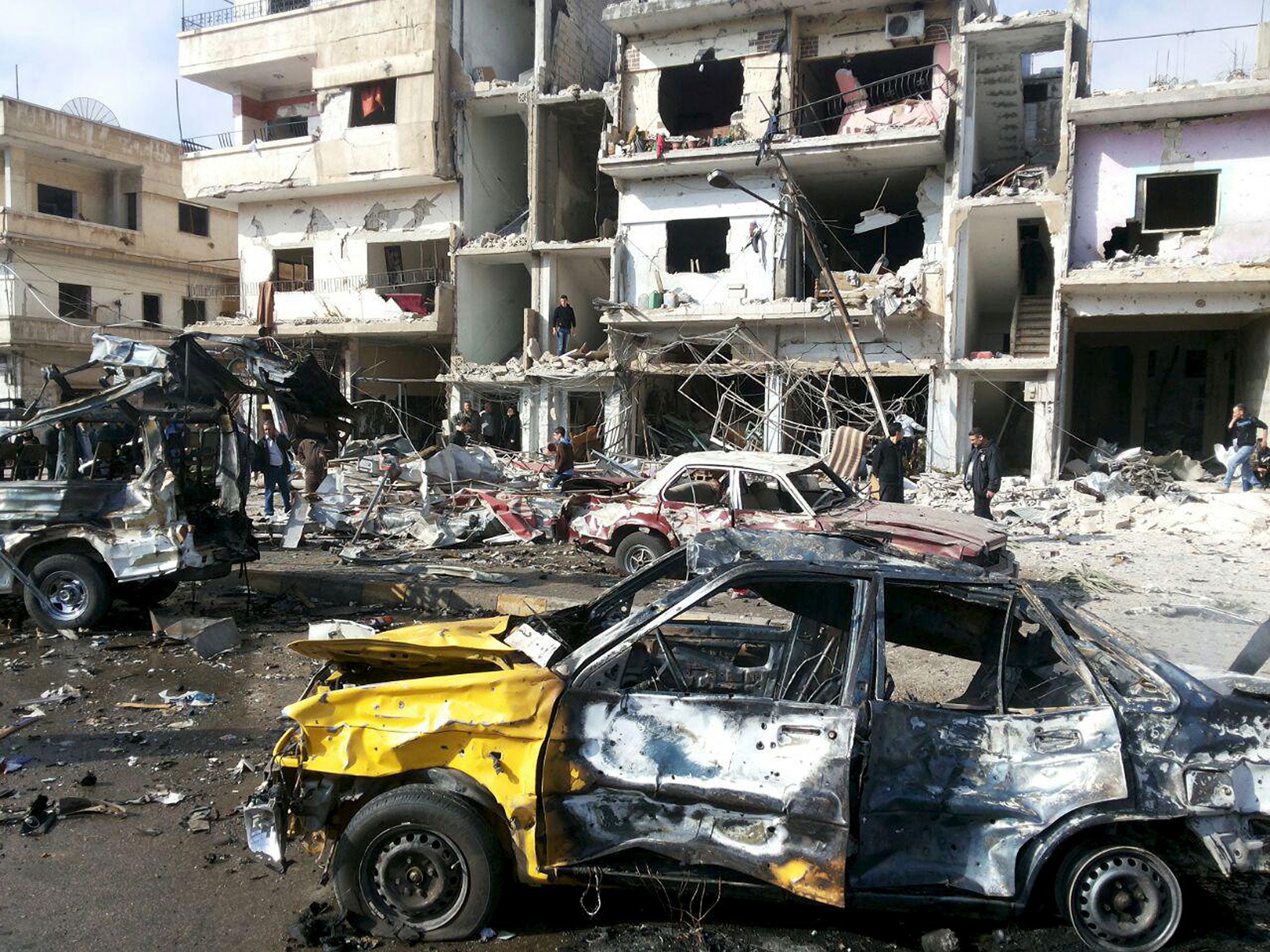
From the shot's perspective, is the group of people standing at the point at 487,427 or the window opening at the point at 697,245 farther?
the window opening at the point at 697,245

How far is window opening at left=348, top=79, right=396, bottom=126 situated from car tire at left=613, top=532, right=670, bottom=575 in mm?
18868

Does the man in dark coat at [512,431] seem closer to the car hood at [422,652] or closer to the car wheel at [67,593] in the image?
the car wheel at [67,593]

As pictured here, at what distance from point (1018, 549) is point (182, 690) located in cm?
1052

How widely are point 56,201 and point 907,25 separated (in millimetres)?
27509

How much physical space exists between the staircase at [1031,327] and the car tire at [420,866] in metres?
19.0

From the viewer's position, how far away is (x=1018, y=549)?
1281cm

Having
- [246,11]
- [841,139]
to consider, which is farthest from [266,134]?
[841,139]

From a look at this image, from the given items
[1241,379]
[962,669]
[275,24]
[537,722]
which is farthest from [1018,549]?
[275,24]

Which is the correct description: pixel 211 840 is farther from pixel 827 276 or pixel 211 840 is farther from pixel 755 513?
pixel 827 276

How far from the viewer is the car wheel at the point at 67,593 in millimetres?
8172

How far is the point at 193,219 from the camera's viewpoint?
34250mm

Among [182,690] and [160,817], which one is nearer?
[160,817]

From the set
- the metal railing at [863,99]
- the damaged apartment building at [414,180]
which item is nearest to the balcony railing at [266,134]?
the damaged apartment building at [414,180]

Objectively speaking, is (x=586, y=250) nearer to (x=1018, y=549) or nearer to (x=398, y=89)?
(x=398, y=89)
